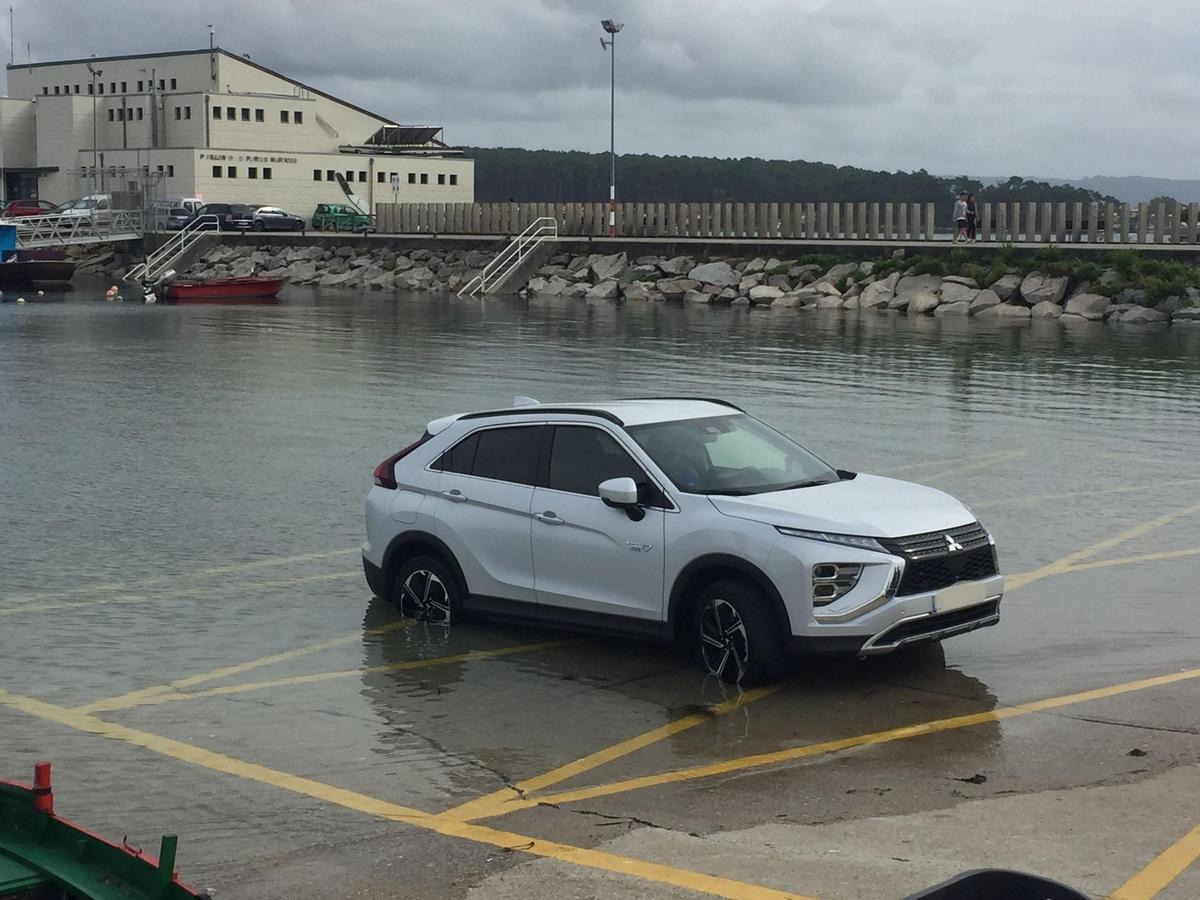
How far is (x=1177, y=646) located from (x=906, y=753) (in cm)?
282

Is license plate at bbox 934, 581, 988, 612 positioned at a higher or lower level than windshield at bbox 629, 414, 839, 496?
lower

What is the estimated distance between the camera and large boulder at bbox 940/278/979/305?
1961 inches

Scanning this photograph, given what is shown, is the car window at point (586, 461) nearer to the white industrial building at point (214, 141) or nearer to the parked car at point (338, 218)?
the parked car at point (338, 218)

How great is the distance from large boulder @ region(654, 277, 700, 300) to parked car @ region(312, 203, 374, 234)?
1298 inches

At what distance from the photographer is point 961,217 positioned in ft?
178

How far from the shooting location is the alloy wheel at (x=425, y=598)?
1080cm

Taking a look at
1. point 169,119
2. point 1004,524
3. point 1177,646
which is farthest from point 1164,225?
point 169,119

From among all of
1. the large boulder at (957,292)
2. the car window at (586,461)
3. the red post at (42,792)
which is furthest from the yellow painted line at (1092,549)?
the large boulder at (957,292)

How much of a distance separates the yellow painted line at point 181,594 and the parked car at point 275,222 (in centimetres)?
7392

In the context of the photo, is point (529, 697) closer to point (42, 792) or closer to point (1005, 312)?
point (42, 792)

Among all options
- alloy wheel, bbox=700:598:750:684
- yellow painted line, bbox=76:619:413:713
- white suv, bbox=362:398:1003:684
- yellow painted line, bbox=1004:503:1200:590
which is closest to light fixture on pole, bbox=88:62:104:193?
yellow painted line, bbox=1004:503:1200:590

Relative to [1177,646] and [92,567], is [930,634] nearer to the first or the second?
[1177,646]

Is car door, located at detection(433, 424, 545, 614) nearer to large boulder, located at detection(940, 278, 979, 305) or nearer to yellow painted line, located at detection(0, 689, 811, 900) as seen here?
yellow painted line, located at detection(0, 689, 811, 900)

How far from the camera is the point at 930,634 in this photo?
29.8 feet
